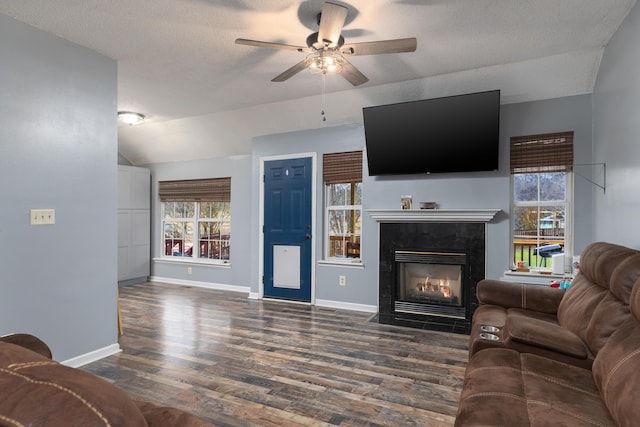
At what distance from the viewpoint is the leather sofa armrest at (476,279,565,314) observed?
276cm

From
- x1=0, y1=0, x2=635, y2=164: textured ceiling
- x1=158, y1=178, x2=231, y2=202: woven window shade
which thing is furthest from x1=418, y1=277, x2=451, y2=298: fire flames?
x1=158, y1=178, x2=231, y2=202: woven window shade

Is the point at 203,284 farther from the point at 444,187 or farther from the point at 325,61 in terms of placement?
the point at 325,61

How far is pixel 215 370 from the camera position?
2.99 m

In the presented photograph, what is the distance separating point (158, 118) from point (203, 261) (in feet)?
7.89

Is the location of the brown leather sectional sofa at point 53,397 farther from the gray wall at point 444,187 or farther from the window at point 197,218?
the window at point 197,218

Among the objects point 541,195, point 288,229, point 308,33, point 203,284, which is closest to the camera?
point 308,33

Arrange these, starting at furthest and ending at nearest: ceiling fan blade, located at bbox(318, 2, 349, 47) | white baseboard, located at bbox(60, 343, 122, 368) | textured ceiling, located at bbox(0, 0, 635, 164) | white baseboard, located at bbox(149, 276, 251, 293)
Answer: white baseboard, located at bbox(149, 276, 251, 293)
white baseboard, located at bbox(60, 343, 122, 368)
textured ceiling, located at bbox(0, 0, 635, 164)
ceiling fan blade, located at bbox(318, 2, 349, 47)

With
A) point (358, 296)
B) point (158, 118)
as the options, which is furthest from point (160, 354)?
point (158, 118)

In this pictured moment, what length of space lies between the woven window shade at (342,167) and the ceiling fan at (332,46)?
202cm

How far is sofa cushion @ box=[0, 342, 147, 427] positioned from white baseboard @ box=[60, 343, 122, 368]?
2913mm

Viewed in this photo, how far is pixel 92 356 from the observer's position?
3213mm

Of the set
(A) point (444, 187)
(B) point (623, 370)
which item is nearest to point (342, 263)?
(A) point (444, 187)

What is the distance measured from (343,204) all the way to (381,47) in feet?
9.23

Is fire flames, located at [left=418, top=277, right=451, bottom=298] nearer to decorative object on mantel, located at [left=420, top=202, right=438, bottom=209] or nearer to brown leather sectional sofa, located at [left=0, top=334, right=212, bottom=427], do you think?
decorative object on mantel, located at [left=420, top=202, right=438, bottom=209]
